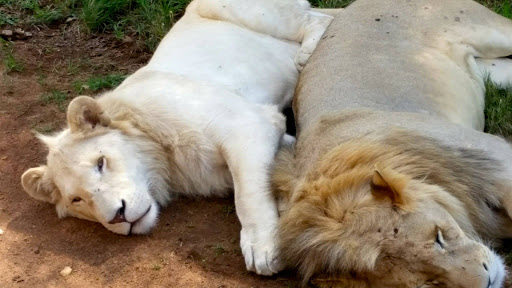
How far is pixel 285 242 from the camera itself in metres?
3.22

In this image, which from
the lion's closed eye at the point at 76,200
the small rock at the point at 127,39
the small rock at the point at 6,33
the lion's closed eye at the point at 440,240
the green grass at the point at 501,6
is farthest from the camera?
the small rock at the point at 6,33

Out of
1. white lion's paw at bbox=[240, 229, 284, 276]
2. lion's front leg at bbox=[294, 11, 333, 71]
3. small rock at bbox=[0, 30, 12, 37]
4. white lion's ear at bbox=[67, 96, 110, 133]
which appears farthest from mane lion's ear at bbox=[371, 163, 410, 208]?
small rock at bbox=[0, 30, 12, 37]

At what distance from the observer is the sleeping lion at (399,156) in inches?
110

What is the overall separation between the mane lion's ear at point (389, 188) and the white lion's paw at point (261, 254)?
26.7 inches

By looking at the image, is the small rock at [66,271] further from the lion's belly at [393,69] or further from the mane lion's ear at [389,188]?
the mane lion's ear at [389,188]

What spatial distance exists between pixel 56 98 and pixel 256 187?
2.02 metres

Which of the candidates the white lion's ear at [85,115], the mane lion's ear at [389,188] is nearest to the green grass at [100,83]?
the white lion's ear at [85,115]

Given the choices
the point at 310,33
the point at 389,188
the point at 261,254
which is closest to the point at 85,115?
the point at 261,254

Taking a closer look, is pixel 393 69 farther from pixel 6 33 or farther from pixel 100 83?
pixel 6 33

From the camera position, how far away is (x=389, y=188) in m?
2.86

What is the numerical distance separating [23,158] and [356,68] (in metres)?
1.96

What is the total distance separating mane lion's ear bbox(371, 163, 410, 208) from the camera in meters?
2.84

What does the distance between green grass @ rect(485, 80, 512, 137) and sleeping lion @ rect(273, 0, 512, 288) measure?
61 millimetres

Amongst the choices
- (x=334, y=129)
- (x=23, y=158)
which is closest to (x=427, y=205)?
(x=334, y=129)
